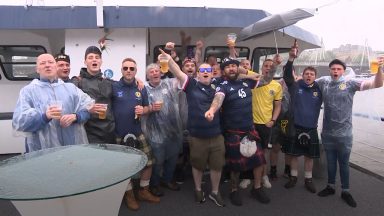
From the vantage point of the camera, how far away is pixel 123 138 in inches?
135

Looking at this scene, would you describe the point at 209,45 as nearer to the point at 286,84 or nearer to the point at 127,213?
the point at 286,84

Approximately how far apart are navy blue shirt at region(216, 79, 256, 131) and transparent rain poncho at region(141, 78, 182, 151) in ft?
2.07

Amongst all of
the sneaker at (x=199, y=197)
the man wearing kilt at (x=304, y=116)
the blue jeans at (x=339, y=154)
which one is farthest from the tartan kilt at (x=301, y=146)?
the sneaker at (x=199, y=197)

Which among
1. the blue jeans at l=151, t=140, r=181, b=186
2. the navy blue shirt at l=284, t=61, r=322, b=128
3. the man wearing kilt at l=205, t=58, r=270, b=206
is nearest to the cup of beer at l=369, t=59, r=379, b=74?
the navy blue shirt at l=284, t=61, r=322, b=128

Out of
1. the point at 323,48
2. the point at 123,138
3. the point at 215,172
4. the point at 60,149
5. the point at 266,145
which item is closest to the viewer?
the point at 60,149

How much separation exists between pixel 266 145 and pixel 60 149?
8.56 ft

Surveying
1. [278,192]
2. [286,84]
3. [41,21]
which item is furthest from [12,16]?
[278,192]

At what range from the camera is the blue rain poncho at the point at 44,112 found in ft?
7.80

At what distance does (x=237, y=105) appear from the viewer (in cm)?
354

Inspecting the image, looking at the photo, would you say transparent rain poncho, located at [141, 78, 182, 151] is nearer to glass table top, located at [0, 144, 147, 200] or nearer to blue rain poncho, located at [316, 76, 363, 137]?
glass table top, located at [0, 144, 147, 200]

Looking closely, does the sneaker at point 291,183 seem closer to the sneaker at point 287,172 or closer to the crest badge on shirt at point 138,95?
the sneaker at point 287,172

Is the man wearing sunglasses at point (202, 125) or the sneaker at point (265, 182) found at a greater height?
the man wearing sunglasses at point (202, 125)

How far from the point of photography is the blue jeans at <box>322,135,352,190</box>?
368 centimetres

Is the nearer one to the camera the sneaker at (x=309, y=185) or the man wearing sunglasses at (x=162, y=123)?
the man wearing sunglasses at (x=162, y=123)
